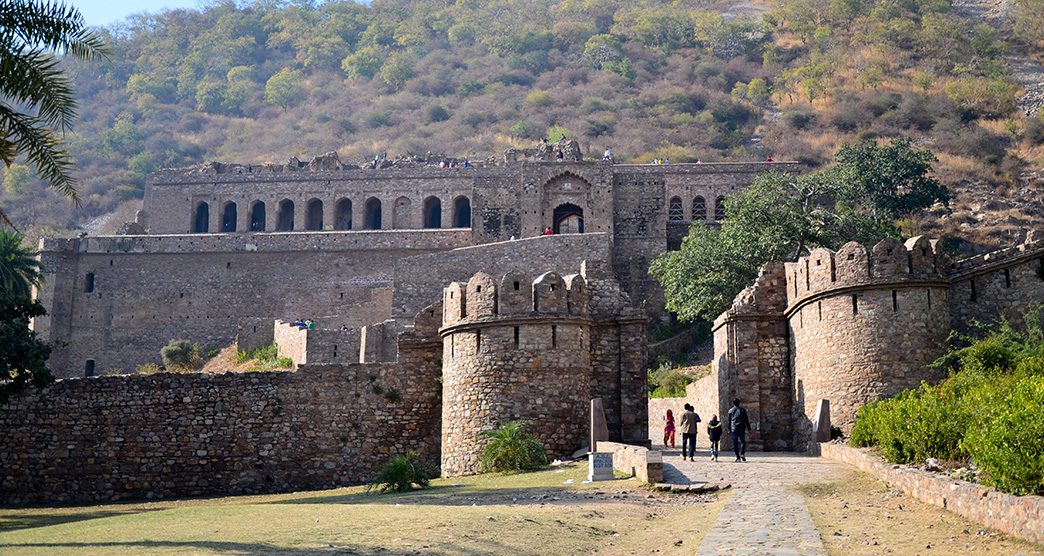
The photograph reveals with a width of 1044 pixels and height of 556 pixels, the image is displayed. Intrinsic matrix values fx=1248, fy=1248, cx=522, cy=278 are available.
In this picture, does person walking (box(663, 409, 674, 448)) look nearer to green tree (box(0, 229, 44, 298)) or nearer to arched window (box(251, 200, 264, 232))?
green tree (box(0, 229, 44, 298))

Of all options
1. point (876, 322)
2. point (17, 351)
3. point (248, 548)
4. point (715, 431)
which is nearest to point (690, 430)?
point (715, 431)

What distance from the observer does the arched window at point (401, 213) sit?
6538 centimetres

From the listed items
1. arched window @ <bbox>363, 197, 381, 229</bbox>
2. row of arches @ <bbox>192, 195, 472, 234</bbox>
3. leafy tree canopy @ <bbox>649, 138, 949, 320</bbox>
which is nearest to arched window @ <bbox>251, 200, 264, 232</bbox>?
row of arches @ <bbox>192, 195, 472, 234</bbox>

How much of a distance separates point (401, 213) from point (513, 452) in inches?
1736

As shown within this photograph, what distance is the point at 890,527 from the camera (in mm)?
14602

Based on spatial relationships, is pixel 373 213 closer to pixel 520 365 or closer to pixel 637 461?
pixel 520 365

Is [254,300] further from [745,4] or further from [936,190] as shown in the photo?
[745,4]

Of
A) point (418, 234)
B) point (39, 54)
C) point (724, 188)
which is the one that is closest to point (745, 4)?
point (724, 188)

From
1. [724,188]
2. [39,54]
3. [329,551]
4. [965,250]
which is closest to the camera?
[329,551]

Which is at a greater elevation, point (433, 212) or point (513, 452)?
point (433, 212)

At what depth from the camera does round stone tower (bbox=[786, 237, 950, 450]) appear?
75.1 feet

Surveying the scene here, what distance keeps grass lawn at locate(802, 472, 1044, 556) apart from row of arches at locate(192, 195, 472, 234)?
4879 centimetres

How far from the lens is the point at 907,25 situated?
104 m

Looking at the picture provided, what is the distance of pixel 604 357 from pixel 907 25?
8727 cm
